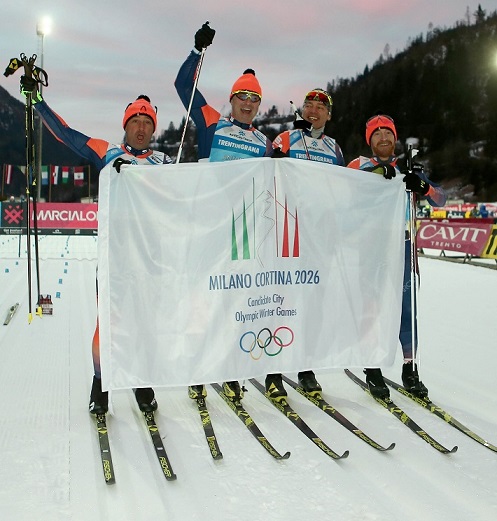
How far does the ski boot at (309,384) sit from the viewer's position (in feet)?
14.5

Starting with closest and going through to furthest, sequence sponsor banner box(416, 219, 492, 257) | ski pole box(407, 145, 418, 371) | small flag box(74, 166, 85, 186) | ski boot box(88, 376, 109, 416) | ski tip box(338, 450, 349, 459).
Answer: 1. ski tip box(338, 450, 349, 459)
2. ski boot box(88, 376, 109, 416)
3. ski pole box(407, 145, 418, 371)
4. sponsor banner box(416, 219, 492, 257)
5. small flag box(74, 166, 85, 186)

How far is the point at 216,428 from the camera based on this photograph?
3748 mm

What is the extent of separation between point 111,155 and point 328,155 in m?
1.87

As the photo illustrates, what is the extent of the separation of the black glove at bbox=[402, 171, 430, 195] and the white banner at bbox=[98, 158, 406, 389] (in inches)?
2.6

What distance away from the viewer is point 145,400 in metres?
3.96

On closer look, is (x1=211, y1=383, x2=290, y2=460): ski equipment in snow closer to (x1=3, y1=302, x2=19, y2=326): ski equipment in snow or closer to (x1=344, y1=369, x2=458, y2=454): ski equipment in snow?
(x1=344, y1=369, x2=458, y2=454): ski equipment in snow

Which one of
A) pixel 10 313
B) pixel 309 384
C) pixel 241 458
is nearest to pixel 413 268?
pixel 309 384

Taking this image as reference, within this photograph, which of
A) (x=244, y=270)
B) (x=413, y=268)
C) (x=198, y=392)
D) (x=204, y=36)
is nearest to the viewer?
(x=244, y=270)

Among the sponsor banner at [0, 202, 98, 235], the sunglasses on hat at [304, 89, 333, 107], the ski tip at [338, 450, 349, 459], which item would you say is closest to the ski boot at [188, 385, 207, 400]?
the ski tip at [338, 450, 349, 459]

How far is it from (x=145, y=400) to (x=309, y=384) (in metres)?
1.37

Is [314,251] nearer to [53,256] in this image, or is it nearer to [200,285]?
[200,285]

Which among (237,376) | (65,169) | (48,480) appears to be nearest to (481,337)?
(237,376)

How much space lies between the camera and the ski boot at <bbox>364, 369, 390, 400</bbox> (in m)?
4.34

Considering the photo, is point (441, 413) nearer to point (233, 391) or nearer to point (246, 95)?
point (233, 391)
